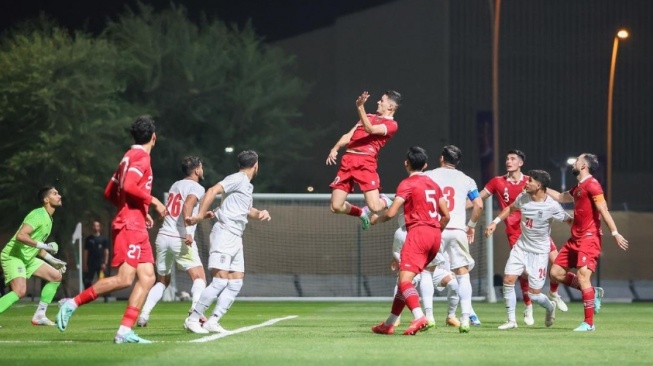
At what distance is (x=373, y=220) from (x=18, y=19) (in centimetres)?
4278

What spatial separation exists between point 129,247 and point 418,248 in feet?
11.1

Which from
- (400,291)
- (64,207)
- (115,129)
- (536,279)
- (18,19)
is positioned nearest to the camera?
(400,291)

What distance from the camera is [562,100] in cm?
6906

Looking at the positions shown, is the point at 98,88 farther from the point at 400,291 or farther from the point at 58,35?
the point at 400,291

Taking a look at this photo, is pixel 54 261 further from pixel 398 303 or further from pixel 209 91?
pixel 209 91

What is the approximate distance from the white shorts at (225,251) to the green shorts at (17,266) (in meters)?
4.17

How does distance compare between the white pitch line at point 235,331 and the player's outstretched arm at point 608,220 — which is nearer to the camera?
the white pitch line at point 235,331

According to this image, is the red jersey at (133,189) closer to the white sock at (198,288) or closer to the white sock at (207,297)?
the white sock at (207,297)

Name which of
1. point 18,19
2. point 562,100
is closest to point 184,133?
point 18,19

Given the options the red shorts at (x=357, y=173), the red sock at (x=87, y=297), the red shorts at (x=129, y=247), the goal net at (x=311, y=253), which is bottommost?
the goal net at (x=311, y=253)

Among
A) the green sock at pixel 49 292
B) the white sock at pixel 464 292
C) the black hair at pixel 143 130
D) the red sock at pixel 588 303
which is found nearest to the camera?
the black hair at pixel 143 130

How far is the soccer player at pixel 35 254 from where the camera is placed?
17734 mm

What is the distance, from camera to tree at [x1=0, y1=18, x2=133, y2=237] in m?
42.2

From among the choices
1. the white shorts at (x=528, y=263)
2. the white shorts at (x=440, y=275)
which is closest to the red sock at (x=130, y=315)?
the white shorts at (x=440, y=275)
